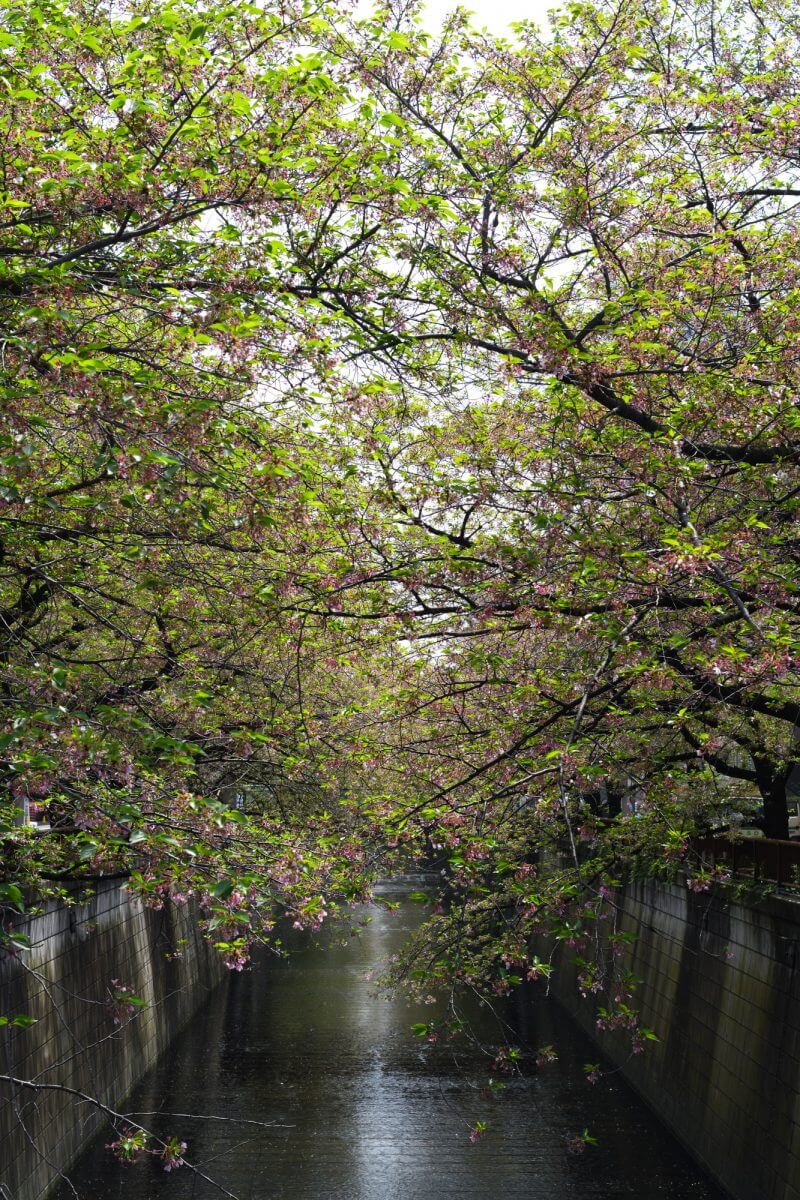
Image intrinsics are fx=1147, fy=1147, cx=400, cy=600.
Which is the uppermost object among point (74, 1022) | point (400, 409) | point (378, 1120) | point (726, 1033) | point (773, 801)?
point (400, 409)

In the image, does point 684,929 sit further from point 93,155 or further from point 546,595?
point 93,155

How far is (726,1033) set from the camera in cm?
1558

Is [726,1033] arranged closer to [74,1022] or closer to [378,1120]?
[378,1120]

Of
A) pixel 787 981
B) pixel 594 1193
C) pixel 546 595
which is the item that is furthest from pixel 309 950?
pixel 546 595

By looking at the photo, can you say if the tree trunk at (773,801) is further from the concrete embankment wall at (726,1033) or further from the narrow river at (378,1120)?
the narrow river at (378,1120)

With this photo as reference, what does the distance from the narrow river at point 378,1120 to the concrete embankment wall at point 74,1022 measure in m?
0.63

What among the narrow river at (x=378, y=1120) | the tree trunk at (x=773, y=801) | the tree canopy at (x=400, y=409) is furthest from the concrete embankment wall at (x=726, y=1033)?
the tree canopy at (x=400, y=409)

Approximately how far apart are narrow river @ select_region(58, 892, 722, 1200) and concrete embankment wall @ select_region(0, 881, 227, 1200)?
0.63 m

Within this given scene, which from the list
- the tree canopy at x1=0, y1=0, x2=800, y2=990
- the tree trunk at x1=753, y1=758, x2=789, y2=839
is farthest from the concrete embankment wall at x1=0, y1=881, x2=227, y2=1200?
the tree trunk at x1=753, y1=758, x2=789, y2=839

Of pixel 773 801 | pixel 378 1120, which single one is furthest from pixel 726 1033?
pixel 378 1120

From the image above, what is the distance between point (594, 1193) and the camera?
51.1 ft

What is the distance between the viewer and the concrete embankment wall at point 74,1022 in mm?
13133

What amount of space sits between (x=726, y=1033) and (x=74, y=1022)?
9.28 meters

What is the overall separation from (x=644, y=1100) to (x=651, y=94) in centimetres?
1605
